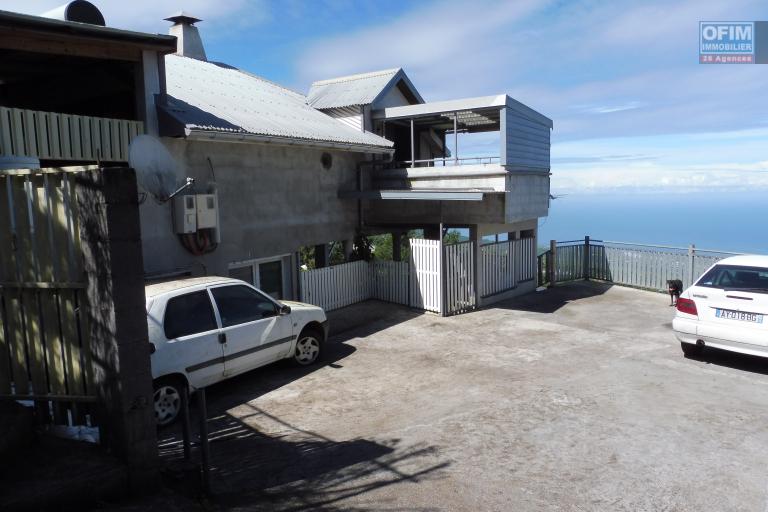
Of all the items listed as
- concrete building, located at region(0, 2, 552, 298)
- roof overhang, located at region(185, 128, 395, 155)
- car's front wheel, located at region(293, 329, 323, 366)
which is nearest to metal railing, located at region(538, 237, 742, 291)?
concrete building, located at region(0, 2, 552, 298)

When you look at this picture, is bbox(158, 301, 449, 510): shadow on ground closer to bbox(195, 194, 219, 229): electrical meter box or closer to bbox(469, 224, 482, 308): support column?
bbox(195, 194, 219, 229): electrical meter box

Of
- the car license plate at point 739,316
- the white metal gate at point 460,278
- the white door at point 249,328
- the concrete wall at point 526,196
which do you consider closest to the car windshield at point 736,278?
the car license plate at point 739,316

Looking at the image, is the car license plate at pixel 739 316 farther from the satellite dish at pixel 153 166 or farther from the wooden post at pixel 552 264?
the wooden post at pixel 552 264

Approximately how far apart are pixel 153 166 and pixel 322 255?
651 cm

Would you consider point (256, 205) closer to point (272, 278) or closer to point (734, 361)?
point (272, 278)

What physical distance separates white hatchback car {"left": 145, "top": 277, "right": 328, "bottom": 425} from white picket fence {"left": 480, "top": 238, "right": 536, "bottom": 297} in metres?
6.74

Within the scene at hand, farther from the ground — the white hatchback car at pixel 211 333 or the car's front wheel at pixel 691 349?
the white hatchback car at pixel 211 333

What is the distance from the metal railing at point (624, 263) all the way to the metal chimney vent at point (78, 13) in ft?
45.0

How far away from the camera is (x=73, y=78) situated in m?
11.4

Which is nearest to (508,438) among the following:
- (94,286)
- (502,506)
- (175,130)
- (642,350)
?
(502,506)

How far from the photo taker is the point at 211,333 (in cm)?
770

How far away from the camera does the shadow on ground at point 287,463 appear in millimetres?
4988

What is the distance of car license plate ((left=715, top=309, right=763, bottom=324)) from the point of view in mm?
8352

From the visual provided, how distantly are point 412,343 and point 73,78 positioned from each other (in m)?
8.83
